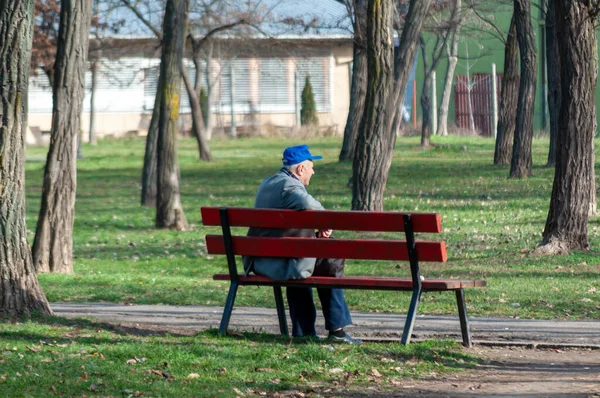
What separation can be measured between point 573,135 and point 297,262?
6.21 metres

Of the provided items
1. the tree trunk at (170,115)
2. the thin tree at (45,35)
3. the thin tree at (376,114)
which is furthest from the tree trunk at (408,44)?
the thin tree at (45,35)

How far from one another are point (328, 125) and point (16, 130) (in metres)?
44.8

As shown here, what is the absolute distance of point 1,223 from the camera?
8.25m

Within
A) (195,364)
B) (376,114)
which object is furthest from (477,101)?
(195,364)

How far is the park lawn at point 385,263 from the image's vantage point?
1069 cm

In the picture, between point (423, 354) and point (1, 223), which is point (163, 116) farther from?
point (423, 354)

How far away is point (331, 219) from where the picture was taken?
24.8 ft

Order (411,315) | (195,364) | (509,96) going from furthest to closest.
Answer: (509,96), (411,315), (195,364)

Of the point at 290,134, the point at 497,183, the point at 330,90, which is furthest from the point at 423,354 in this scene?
the point at 330,90

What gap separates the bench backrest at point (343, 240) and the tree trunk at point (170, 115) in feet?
35.4

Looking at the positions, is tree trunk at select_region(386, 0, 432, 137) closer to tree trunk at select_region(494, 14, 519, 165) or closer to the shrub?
tree trunk at select_region(494, 14, 519, 165)

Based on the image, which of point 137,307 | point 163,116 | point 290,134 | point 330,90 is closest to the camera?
point 137,307

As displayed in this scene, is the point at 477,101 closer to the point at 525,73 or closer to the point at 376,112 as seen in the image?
the point at 525,73

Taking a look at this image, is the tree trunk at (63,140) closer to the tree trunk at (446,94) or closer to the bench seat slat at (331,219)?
the bench seat slat at (331,219)
